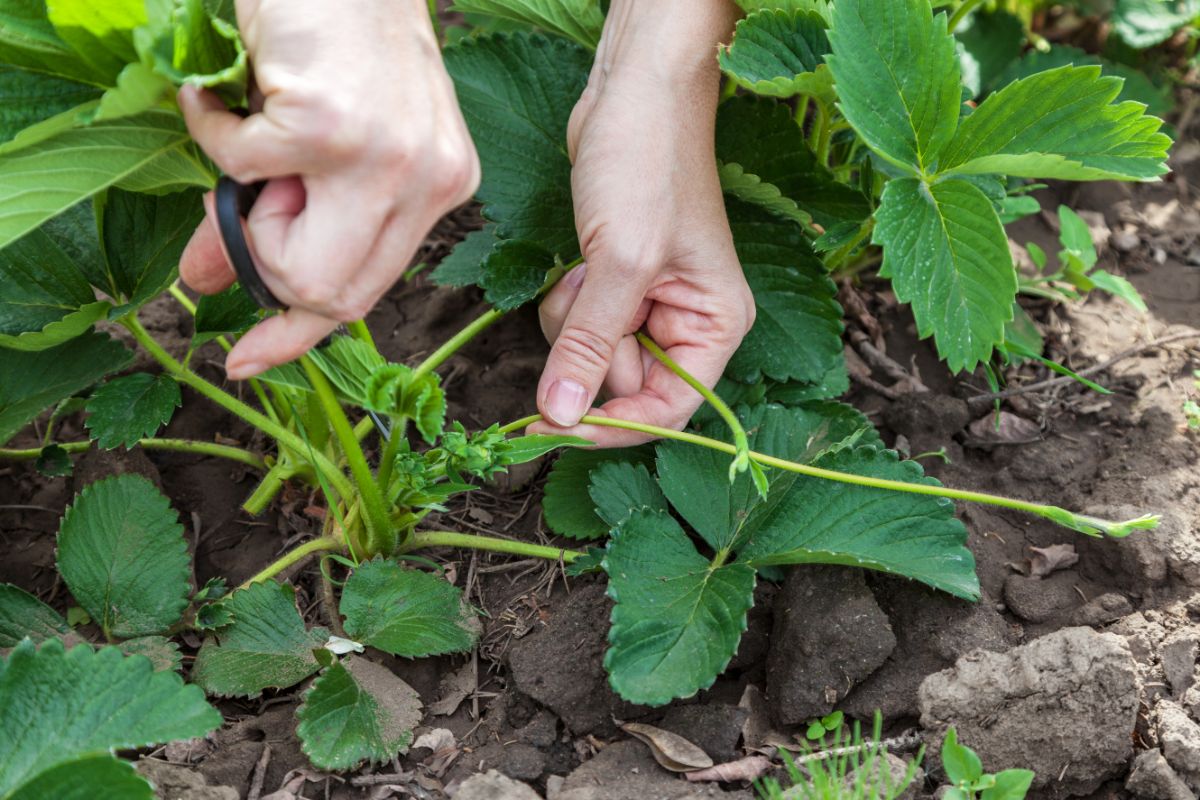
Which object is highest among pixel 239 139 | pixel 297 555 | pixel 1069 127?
pixel 239 139

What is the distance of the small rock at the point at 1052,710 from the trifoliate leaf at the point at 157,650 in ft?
3.53

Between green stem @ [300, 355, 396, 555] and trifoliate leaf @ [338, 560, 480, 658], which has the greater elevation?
green stem @ [300, 355, 396, 555]

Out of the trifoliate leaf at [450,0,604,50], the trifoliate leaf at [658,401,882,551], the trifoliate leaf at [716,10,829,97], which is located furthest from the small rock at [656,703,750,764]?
the trifoliate leaf at [450,0,604,50]

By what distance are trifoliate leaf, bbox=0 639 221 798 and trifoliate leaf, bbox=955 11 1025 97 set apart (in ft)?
7.24

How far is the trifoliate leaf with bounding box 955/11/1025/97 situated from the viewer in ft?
8.34

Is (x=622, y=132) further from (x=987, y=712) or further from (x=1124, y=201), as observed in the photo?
(x=1124, y=201)

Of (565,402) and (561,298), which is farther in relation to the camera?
(561,298)

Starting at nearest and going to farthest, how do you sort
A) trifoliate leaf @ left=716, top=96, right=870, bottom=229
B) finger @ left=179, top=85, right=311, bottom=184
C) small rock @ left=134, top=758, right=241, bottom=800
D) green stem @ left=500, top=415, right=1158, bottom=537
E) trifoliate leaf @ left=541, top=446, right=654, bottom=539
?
1. finger @ left=179, top=85, right=311, bottom=184
2. small rock @ left=134, top=758, right=241, bottom=800
3. green stem @ left=500, top=415, right=1158, bottom=537
4. trifoliate leaf @ left=541, top=446, right=654, bottom=539
5. trifoliate leaf @ left=716, top=96, right=870, bottom=229

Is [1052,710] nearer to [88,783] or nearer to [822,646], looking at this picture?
[822,646]

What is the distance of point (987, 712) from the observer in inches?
56.9

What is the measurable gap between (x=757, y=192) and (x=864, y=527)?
588mm

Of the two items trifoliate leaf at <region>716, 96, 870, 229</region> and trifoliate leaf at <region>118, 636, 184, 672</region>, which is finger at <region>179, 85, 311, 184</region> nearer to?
trifoliate leaf at <region>118, 636, 184, 672</region>

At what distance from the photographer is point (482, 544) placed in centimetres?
170

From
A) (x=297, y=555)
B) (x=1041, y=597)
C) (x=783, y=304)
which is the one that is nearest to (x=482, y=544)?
(x=297, y=555)
